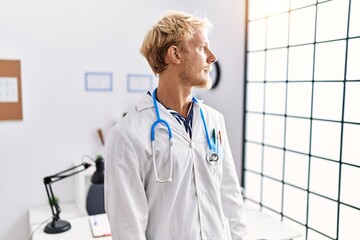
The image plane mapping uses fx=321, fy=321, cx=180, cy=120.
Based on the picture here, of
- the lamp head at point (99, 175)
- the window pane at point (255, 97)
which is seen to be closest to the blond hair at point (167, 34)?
the lamp head at point (99, 175)

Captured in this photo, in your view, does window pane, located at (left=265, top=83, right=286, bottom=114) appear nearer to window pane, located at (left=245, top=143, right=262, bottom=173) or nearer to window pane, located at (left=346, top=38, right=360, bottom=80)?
window pane, located at (left=245, top=143, right=262, bottom=173)

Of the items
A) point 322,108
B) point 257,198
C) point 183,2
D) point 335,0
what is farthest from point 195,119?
point 183,2

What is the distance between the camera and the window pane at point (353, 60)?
6.25 feet

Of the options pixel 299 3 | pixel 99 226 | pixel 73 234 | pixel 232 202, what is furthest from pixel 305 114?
pixel 73 234

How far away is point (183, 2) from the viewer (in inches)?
127

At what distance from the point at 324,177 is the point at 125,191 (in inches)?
63.1

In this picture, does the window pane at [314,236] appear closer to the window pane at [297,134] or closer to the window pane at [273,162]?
the window pane at [273,162]

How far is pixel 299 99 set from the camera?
2.36 metres

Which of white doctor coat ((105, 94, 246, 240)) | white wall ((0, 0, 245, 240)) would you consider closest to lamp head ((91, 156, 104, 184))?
white doctor coat ((105, 94, 246, 240))

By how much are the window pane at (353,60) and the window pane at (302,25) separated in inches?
12.8

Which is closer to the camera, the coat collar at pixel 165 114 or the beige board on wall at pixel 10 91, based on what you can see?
the coat collar at pixel 165 114

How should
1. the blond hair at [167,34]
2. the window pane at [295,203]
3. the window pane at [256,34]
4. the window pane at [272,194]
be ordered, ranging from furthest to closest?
1. the window pane at [256,34]
2. the window pane at [272,194]
3. the window pane at [295,203]
4. the blond hair at [167,34]

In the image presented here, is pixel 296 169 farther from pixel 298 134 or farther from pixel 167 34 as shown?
pixel 167 34

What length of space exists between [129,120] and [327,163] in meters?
1.55
